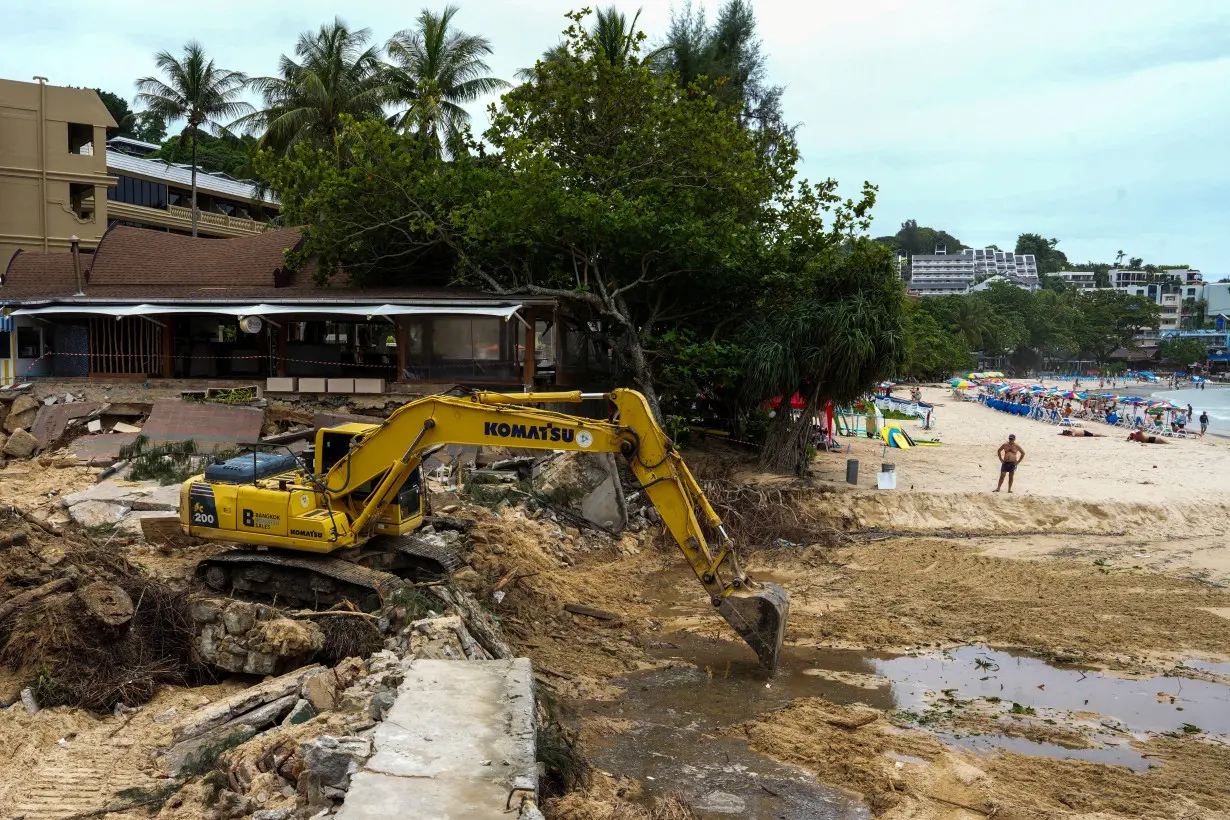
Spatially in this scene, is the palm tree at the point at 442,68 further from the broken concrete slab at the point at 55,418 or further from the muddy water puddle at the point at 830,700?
the muddy water puddle at the point at 830,700

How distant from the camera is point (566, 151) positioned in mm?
22703

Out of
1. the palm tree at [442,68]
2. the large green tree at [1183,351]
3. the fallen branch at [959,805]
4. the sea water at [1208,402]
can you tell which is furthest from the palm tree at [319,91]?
the large green tree at [1183,351]

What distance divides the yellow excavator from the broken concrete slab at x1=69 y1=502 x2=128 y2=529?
13.8 feet

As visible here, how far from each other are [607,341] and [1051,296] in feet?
348

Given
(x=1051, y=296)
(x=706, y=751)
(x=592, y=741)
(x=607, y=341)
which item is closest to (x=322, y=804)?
(x=592, y=741)

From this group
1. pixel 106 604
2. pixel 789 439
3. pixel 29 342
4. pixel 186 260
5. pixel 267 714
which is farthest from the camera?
pixel 186 260

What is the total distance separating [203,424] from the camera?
20188mm

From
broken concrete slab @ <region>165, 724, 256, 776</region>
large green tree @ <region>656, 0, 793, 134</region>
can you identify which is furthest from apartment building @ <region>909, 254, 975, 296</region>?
broken concrete slab @ <region>165, 724, 256, 776</region>

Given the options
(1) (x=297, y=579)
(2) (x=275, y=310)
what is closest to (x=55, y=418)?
(2) (x=275, y=310)

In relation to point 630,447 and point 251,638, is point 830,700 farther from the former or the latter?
point 251,638

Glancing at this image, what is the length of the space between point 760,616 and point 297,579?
17.5ft

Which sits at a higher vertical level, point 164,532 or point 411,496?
point 411,496

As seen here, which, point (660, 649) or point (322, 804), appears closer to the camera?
point (322, 804)

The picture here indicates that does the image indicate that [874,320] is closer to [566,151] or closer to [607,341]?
[607,341]
